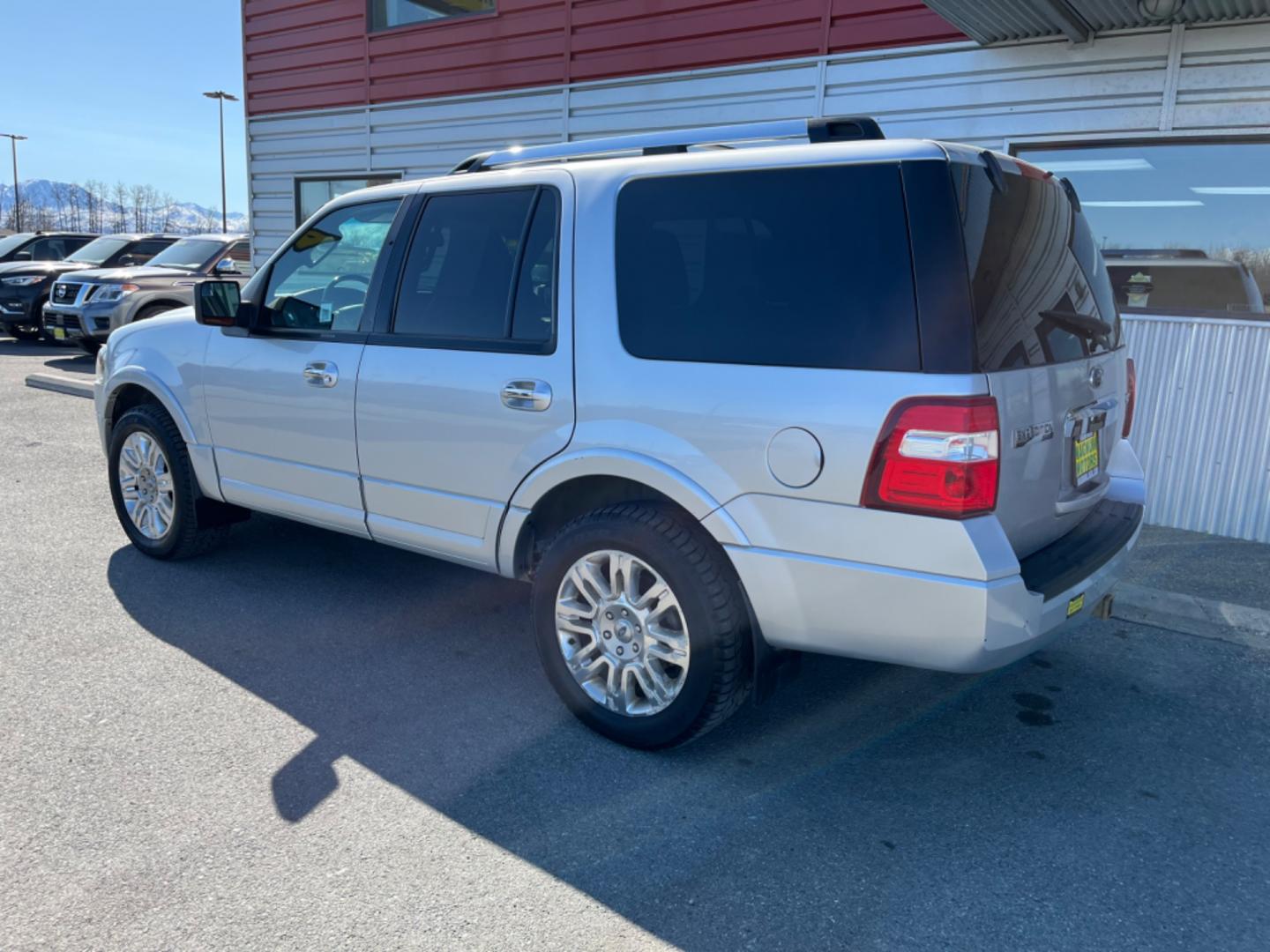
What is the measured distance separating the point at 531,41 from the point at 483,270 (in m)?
5.94

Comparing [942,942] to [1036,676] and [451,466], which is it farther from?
[451,466]

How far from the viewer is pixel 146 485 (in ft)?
16.8

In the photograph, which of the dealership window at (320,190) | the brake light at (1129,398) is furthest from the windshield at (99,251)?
the brake light at (1129,398)

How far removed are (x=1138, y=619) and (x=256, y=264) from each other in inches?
428

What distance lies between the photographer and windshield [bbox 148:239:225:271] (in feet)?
45.4

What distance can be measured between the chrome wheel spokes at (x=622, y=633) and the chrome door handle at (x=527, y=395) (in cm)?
55

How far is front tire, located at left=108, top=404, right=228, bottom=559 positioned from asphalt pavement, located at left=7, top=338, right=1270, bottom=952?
0.45m

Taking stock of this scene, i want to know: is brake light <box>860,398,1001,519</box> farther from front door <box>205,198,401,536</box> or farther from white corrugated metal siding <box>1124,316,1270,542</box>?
white corrugated metal siding <box>1124,316,1270,542</box>

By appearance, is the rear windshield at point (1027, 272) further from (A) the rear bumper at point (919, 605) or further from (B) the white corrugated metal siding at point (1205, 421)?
(B) the white corrugated metal siding at point (1205, 421)

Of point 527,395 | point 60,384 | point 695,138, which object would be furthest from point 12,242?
point 695,138

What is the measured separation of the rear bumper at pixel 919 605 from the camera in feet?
8.79

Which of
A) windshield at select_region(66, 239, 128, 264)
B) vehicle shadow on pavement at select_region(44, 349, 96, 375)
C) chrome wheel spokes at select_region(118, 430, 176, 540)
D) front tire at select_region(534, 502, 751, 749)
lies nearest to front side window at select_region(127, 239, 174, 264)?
windshield at select_region(66, 239, 128, 264)

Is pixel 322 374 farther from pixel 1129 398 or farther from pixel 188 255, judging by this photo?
pixel 188 255

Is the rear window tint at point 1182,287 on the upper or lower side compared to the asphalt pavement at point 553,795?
upper
